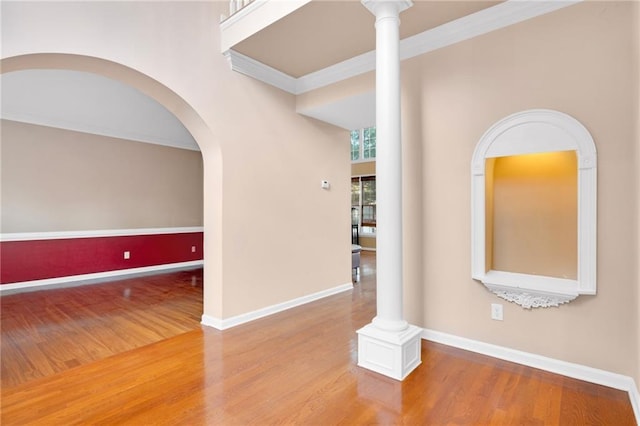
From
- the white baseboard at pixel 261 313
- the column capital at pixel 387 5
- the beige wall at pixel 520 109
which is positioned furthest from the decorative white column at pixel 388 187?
the white baseboard at pixel 261 313

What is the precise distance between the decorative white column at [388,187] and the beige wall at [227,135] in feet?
5.27

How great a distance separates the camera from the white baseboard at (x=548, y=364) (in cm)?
209

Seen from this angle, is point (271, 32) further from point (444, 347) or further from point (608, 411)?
point (608, 411)

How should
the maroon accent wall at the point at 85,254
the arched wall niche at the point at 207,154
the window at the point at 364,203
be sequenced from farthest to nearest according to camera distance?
1. the window at the point at 364,203
2. the maroon accent wall at the point at 85,254
3. the arched wall niche at the point at 207,154

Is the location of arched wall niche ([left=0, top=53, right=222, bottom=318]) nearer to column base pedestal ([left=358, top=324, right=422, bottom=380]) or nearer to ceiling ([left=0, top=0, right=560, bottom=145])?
ceiling ([left=0, top=0, right=560, bottom=145])

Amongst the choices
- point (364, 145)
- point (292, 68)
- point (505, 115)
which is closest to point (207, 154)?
point (292, 68)

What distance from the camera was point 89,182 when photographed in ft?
17.5

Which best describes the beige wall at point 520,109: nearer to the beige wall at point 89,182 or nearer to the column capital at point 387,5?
the column capital at point 387,5

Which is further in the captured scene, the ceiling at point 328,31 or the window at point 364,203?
the window at point 364,203

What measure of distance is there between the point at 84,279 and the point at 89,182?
5.32 ft

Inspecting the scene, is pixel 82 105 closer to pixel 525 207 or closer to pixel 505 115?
pixel 505 115

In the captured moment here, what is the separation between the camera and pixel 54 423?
1.78 m

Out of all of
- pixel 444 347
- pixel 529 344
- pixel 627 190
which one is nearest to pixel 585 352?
pixel 529 344

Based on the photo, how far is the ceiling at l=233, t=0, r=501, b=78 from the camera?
8.45ft
